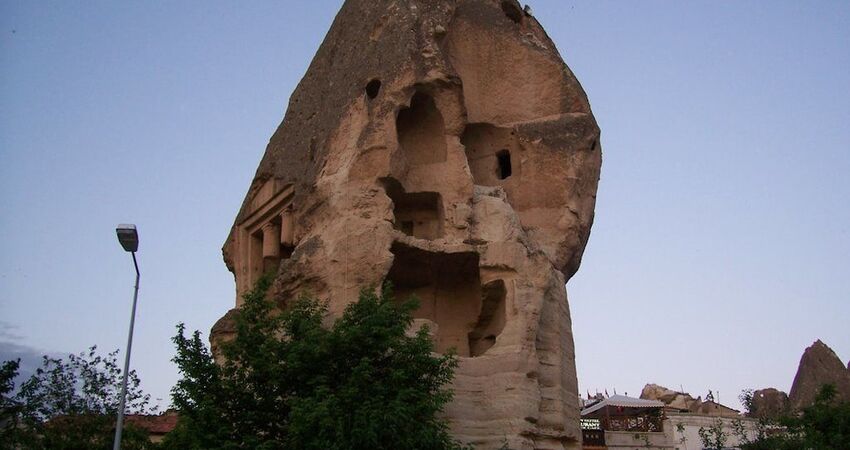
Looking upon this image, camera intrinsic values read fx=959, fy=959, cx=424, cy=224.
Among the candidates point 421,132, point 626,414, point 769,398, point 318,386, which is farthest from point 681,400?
point 318,386

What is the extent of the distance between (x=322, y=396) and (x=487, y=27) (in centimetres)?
1049

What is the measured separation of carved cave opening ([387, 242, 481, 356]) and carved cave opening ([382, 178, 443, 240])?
2.41ft

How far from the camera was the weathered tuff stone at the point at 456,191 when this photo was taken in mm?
16219

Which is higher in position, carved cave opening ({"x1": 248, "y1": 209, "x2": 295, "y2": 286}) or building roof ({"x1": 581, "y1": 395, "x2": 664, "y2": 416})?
carved cave opening ({"x1": 248, "y1": 209, "x2": 295, "y2": 286})

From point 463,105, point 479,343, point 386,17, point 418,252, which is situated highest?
point 386,17

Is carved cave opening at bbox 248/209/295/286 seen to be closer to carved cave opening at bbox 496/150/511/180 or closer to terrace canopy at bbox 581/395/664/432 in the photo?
A: carved cave opening at bbox 496/150/511/180

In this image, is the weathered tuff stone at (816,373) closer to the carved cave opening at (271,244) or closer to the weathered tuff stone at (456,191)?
the weathered tuff stone at (456,191)

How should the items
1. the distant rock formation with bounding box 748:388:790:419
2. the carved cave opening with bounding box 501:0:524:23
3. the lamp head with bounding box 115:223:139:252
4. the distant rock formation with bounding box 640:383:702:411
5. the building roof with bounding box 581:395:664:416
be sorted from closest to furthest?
the lamp head with bounding box 115:223:139:252, the carved cave opening with bounding box 501:0:524:23, the building roof with bounding box 581:395:664:416, the distant rock formation with bounding box 748:388:790:419, the distant rock formation with bounding box 640:383:702:411

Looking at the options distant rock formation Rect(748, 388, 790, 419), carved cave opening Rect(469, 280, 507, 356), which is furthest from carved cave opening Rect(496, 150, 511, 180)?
distant rock formation Rect(748, 388, 790, 419)

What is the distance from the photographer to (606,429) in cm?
2969

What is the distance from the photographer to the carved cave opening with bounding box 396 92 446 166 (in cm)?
1856

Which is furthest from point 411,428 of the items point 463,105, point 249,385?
point 463,105

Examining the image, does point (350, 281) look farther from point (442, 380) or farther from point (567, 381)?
point (567, 381)

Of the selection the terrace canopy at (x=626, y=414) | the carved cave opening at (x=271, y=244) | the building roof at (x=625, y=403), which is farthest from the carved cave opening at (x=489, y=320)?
the building roof at (x=625, y=403)
